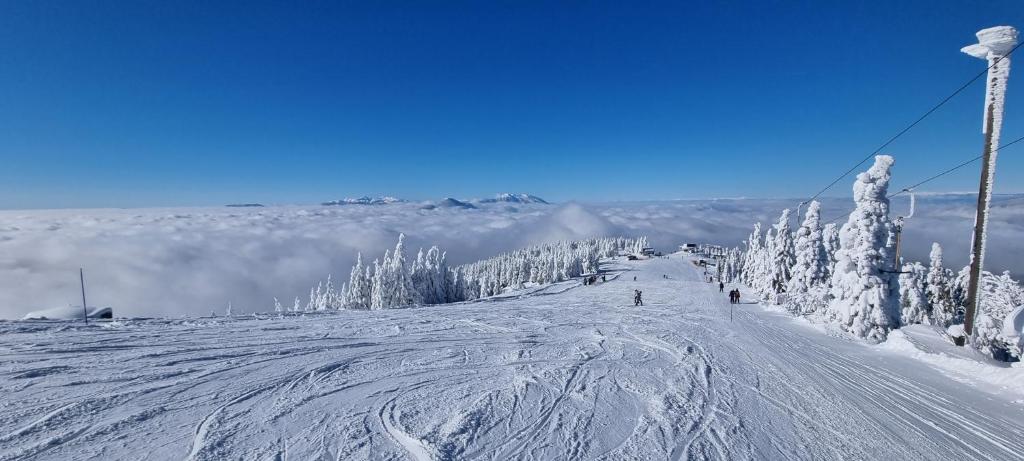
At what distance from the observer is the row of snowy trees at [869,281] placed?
17.8 m

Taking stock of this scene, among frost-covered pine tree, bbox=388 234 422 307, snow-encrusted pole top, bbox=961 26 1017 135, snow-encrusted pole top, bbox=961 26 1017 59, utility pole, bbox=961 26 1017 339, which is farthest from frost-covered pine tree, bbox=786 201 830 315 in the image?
frost-covered pine tree, bbox=388 234 422 307

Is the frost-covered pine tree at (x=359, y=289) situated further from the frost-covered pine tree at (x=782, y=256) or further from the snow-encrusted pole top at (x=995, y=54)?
the snow-encrusted pole top at (x=995, y=54)

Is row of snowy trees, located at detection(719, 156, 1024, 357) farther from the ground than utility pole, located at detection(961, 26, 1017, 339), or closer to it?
closer to it

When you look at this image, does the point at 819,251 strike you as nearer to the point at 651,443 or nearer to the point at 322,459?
the point at 651,443

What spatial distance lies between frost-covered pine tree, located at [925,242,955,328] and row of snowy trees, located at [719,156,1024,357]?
6cm

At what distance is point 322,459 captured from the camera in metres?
5.62

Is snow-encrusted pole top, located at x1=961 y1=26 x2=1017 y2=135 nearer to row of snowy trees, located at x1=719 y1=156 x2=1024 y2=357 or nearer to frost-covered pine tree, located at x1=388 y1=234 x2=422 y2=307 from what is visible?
row of snowy trees, located at x1=719 y1=156 x2=1024 y2=357

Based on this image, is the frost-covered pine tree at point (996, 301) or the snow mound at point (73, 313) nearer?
the snow mound at point (73, 313)

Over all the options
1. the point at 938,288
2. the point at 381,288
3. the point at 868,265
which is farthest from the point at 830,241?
the point at 381,288

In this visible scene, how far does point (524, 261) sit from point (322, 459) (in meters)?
88.4

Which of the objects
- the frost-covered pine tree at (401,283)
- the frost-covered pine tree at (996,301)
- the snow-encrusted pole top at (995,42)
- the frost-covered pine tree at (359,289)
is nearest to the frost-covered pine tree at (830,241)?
the frost-covered pine tree at (996,301)

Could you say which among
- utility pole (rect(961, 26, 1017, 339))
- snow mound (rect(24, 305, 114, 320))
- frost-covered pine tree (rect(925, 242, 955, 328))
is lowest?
frost-covered pine tree (rect(925, 242, 955, 328))

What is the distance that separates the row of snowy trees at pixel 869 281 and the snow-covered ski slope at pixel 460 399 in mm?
5069

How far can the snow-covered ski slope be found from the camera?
6184 millimetres
